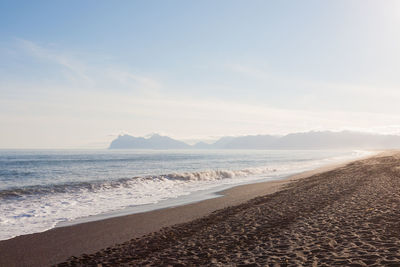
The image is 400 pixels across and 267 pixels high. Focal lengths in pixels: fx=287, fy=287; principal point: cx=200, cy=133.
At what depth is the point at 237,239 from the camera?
8.35m

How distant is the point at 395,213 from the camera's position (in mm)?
9680

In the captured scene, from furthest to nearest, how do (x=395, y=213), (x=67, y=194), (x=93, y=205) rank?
1. (x=67, y=194)
2. (x=93, y=205)
3. (x=395, y=213)

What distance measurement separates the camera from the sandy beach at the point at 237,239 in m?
6.66

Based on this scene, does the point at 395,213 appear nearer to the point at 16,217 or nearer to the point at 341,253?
the point at 341,253

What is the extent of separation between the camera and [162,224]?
37.0ft

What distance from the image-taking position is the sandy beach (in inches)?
262

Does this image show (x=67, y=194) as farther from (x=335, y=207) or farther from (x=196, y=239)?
(x=335, y=207)

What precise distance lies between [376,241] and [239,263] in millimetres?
3506

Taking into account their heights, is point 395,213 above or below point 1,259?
above

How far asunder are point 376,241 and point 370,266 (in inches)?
71.1

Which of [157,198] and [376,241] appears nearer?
[376,241]

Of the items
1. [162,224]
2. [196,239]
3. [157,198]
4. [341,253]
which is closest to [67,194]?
Answer: [157,198]

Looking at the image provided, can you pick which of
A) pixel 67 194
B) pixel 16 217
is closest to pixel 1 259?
pixel 16 217

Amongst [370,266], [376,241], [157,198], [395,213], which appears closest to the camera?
[370,266]
